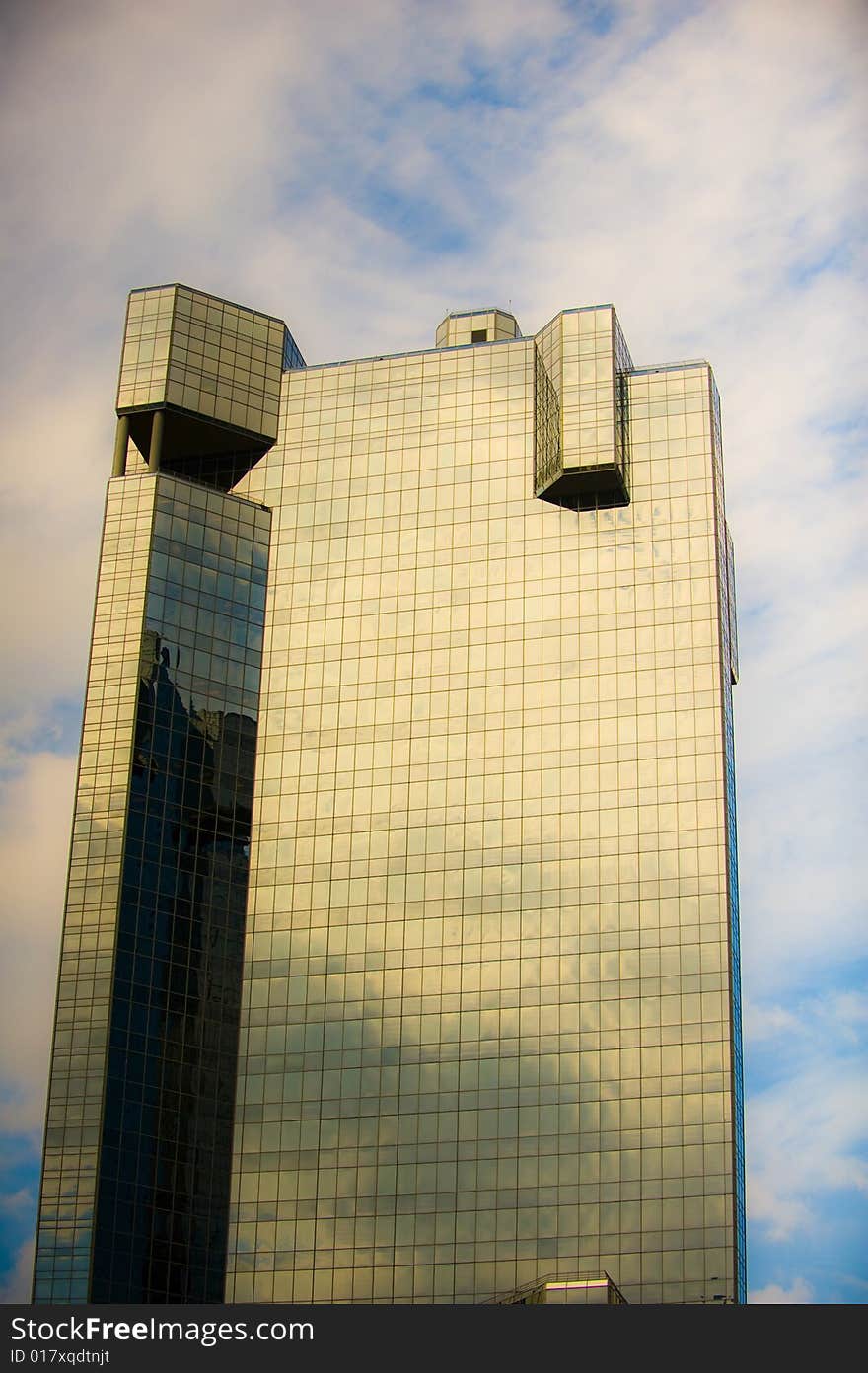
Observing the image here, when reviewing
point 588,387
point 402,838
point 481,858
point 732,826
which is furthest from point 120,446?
point 732,826

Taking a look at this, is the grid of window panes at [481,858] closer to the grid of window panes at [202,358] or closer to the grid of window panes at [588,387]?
the grid of window panes at [588,387]

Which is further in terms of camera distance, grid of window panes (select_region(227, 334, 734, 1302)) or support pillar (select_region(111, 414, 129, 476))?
support pillar (select_region(111, 414, 129, 476))

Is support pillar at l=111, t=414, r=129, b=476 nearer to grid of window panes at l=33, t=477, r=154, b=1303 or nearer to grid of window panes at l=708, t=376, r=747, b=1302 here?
grid of window panes at l=33, t=477, r=154, b=1303

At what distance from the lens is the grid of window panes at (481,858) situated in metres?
109

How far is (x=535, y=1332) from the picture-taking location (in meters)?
60.0

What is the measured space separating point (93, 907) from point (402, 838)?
20138 millimetres

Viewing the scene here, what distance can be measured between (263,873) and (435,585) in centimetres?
2307

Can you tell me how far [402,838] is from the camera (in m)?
122

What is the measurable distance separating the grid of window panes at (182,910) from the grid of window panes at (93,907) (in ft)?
2.59

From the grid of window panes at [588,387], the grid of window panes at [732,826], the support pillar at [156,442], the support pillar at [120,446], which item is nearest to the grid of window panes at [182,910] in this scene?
the support pillar at [156,442]

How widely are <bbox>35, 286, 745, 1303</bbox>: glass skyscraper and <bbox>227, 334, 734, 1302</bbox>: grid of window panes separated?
234mm

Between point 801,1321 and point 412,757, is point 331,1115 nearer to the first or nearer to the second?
point 412,757

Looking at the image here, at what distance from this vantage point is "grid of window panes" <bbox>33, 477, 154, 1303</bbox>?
110 m

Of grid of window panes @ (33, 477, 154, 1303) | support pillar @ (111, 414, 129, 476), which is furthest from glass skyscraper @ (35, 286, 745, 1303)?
support pillar @ (111, 414, 129, 476)
